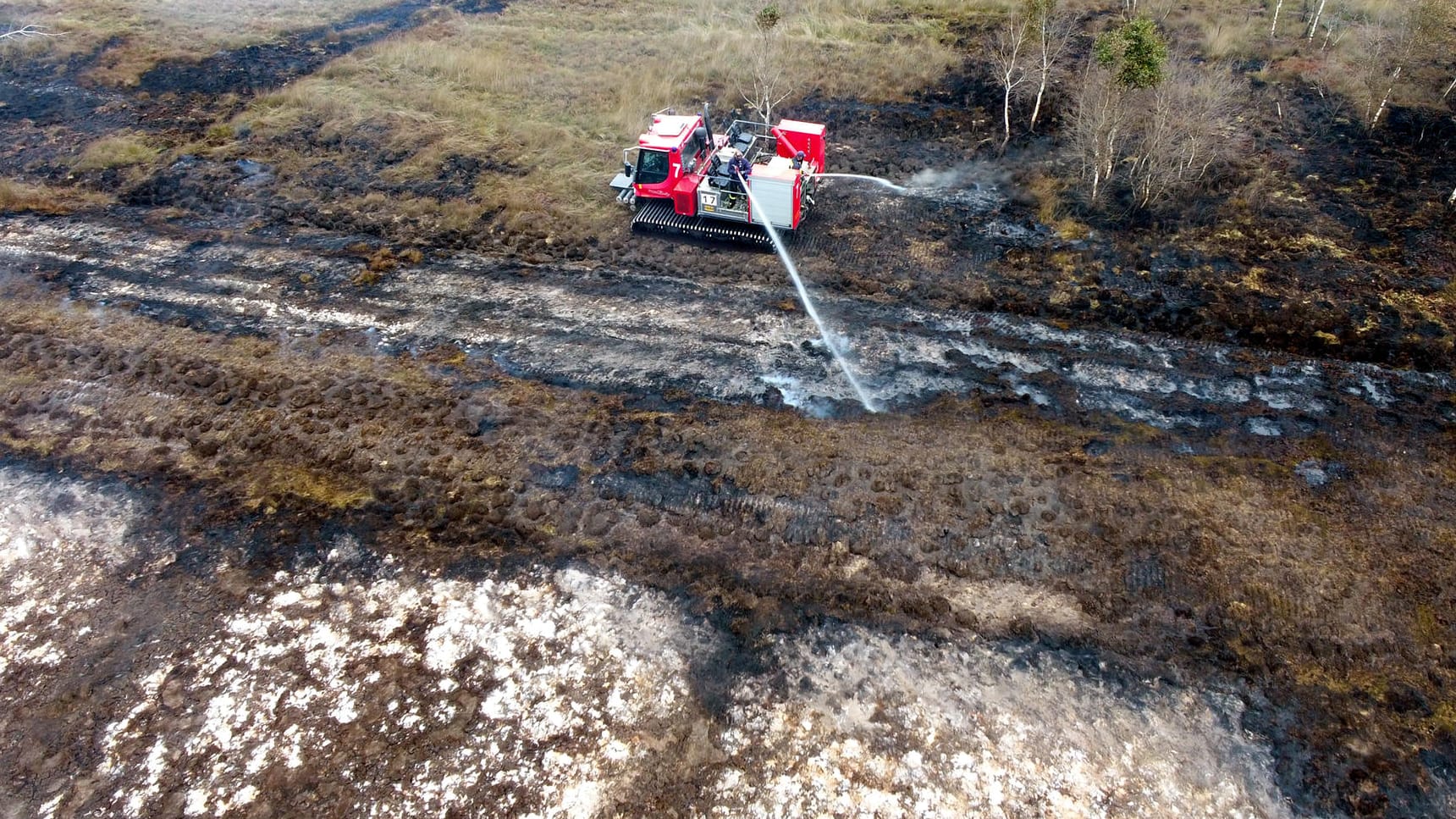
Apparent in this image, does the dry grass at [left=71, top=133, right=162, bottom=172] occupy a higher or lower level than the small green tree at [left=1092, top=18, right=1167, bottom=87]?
lower

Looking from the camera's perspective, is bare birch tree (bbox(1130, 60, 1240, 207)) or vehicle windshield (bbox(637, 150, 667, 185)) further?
vehicle windshield (bbox(637, 150, 667, 185))

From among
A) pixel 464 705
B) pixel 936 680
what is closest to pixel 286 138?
pixel 464 705

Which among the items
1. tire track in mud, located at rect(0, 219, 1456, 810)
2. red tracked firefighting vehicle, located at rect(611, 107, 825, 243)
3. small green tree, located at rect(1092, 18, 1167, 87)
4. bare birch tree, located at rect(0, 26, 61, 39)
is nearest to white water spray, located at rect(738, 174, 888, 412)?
red tracked firefighting vehicle, located at rect(611, 107, 825, 243)

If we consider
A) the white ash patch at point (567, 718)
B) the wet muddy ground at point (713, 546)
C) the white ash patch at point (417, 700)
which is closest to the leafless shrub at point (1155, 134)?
the wet muddy ground at point (713, 546)

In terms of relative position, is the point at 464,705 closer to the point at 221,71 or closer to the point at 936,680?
the point at 936,680

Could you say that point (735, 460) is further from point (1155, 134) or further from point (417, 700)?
point (1155, 134)

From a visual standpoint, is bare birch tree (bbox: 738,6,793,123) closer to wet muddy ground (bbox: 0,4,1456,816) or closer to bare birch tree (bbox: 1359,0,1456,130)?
wet muddy ground (bbox: 0,4,1456,816)

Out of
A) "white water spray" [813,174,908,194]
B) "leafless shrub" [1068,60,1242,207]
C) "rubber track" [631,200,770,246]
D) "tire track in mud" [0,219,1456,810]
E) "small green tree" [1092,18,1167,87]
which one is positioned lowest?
"tire track in mud" [0,219,1456,810]
